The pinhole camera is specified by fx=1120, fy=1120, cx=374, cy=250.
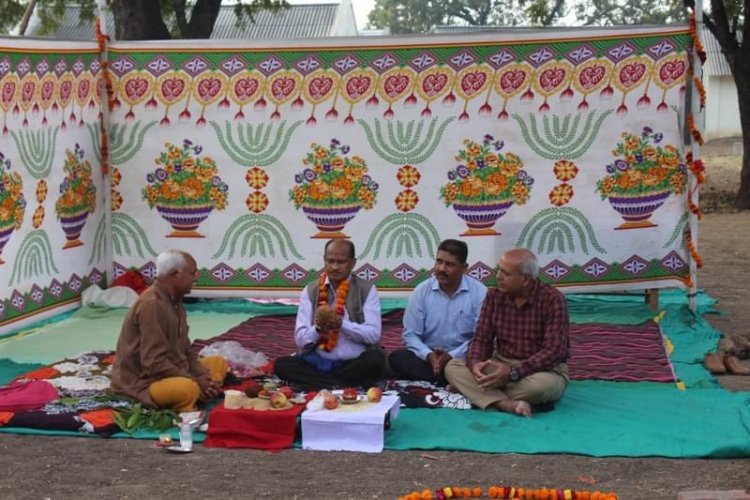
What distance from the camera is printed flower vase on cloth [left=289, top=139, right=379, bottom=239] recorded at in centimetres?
904

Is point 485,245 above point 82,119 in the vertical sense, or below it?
below

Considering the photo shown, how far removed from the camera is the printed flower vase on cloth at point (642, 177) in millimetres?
8727

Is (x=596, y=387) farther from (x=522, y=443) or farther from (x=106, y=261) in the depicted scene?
(x=106, y=261)

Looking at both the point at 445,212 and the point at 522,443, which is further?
the point at 445,212

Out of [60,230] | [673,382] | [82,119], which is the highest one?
[82,119]

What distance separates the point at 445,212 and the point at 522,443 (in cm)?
375

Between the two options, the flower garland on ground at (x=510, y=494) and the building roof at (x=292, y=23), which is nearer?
the flower garland on ground at (x=510, y=494)

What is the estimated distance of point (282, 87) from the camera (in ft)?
29.7

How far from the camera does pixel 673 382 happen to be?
6.73 meters

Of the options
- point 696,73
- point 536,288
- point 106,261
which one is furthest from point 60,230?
point 696,73

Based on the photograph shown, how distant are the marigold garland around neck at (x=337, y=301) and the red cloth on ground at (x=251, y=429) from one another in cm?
93

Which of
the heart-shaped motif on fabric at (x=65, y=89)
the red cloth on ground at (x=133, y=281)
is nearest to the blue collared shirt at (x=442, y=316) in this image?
the red cloth on ground at (x=133, y=281)

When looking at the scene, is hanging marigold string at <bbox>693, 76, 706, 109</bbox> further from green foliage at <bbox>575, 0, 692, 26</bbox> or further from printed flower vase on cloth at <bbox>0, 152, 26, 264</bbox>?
green foliage at <bbox>575, 0, 692, 26</bbox>

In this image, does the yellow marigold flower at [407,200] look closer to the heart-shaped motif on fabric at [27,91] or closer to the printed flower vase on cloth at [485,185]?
the printed flower vase on cloth at [485,185]
